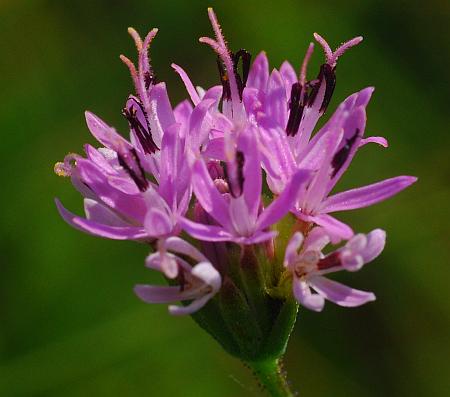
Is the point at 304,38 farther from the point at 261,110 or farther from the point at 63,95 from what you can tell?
the point at 261,110

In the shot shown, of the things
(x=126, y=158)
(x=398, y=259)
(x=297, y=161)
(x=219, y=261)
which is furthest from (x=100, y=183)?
(x=398, y=259)

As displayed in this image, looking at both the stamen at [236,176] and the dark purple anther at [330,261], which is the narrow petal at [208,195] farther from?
the dark purple anther at [330,261]

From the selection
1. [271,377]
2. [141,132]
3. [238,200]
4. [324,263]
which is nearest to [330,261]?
[324,263]

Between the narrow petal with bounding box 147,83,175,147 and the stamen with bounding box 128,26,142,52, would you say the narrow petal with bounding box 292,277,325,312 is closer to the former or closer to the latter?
the narrow petal with bounding box 147,83,175,147

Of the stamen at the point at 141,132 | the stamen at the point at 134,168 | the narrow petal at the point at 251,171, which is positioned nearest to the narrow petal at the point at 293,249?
the narrow petal at the point at 251,171

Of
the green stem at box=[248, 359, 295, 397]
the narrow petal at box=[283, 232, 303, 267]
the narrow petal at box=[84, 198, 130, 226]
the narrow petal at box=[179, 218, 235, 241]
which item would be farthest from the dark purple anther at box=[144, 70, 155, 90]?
the green stem at box=[248, 359, 295, 397]

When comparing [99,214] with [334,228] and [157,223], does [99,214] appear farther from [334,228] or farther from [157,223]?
[334,228]
